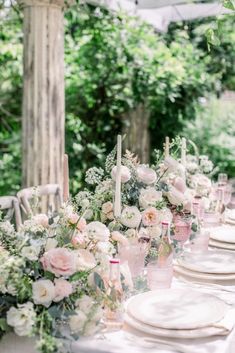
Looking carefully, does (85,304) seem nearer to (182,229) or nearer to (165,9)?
(182,229)

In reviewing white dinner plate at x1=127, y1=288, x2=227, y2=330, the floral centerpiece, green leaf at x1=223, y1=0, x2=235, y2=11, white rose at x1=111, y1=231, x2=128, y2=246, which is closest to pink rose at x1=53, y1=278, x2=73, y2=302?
the floral centerpiece

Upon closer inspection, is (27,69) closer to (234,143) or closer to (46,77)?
(46,77)

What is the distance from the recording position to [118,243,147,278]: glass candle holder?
1539mm

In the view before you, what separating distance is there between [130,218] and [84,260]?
0.39m

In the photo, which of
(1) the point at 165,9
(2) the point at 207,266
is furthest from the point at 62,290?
(1) the point at 165,9

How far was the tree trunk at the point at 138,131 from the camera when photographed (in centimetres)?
523

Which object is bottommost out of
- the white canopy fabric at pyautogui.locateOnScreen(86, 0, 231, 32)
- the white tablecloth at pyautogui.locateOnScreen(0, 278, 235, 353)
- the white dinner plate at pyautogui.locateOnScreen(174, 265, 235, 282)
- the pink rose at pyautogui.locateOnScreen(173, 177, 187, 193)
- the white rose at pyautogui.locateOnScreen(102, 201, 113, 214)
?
the white tablecloth at pyautogui.locateOnScreen(0, 278, 235, 353)

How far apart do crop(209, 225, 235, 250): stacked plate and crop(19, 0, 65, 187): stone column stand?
117 cm

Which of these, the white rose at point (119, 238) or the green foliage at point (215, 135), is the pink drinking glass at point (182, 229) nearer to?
the white rose at point (119, 238)

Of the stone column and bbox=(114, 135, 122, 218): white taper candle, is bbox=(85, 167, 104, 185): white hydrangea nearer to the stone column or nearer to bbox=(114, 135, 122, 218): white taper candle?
bbox=(114, 135, 122, 218): white taper candle

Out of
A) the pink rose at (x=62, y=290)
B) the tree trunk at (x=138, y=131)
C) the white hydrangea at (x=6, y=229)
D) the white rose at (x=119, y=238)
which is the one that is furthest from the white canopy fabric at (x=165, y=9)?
the pink rose at (x=62, y=290)

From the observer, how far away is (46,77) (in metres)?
3.09

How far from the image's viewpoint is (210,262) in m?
1.82

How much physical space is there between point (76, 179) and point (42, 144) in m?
1.86
